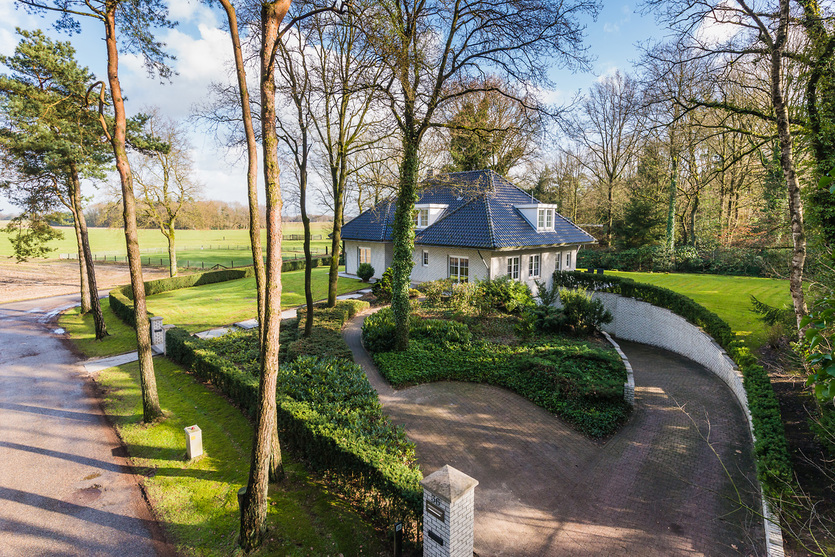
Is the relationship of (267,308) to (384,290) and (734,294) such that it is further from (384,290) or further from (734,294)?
(734,294)

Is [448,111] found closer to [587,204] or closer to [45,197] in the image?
[45,197]

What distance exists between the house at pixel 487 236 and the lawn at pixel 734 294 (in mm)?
5990

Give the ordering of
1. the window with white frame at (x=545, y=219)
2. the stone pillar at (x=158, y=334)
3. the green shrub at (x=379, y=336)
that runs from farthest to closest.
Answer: the window with white frame at (x=545, y=219), the stone pillar at (x=158, y=334), the green shrub at (x=379, y=336)

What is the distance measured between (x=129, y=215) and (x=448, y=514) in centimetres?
901

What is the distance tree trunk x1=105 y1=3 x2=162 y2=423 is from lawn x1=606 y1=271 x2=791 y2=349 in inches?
697

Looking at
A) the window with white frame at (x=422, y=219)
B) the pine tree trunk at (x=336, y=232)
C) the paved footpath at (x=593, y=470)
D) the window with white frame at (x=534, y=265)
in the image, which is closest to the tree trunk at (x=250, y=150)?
the paved footpath at (x=593, y=470)

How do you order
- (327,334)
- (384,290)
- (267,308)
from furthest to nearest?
(384,290) < (327,334) < (267,308)

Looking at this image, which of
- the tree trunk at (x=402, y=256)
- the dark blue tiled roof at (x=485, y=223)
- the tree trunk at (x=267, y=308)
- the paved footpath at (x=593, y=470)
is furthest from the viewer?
the dark blue tiled roof at (x=485, y=223)

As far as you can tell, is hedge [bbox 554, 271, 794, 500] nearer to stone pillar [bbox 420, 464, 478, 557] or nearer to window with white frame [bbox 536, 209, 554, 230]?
window with white frame [bbox 536, 209, 554, 230]

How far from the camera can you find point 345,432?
22.1 feet

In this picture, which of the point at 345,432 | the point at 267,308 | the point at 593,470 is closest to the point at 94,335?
the point at 345,432

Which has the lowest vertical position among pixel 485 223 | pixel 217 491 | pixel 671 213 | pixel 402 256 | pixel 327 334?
pixel 217 491

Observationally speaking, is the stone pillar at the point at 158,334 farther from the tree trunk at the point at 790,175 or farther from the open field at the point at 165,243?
the open field at the point at 165,243

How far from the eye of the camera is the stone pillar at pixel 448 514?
4.52m
